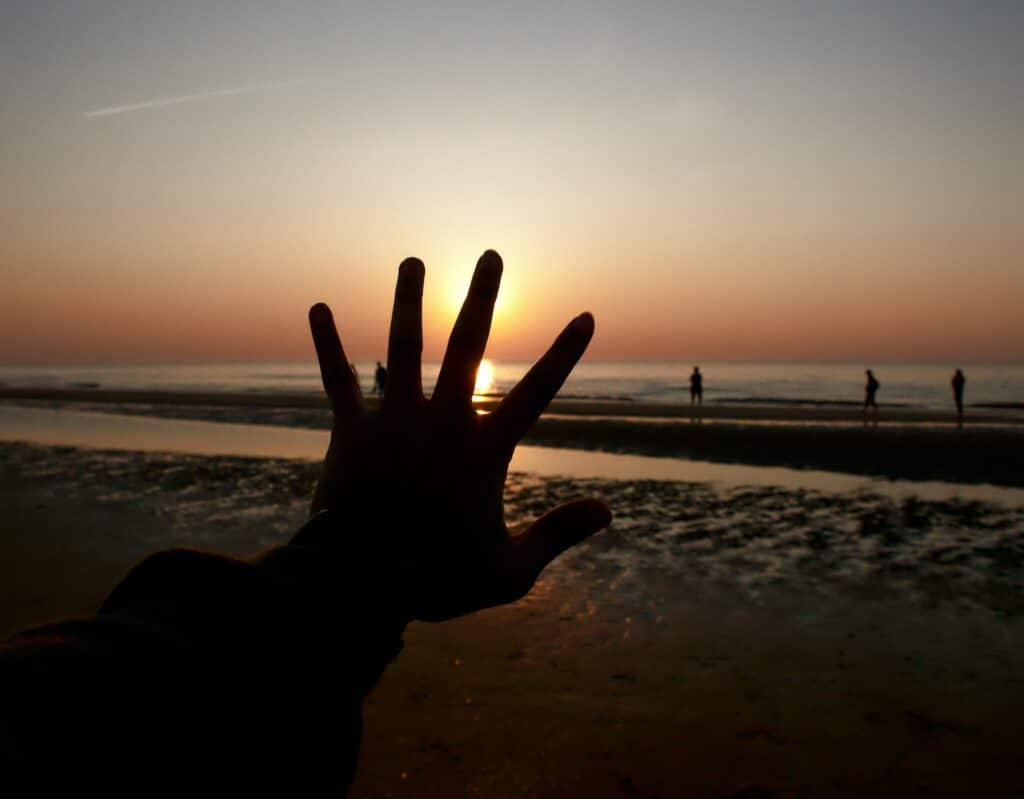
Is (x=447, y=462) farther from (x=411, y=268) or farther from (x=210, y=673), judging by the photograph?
(x=210, y=673)

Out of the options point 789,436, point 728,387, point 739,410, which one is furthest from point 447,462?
point 728,387

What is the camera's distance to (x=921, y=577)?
8125mm

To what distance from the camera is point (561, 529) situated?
5.68 ft

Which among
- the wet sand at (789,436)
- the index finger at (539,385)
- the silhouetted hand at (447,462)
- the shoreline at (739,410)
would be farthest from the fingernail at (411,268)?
the shoreline at (739,410)

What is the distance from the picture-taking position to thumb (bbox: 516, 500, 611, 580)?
5.53 ft

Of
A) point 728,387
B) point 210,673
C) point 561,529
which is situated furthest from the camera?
point 728,387

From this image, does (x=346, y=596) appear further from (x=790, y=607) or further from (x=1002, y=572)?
(x=1002, y=572)

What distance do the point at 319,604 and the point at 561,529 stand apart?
2.25ft

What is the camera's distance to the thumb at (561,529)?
168 cm

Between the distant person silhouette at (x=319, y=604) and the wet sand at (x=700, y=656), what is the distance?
3.06m

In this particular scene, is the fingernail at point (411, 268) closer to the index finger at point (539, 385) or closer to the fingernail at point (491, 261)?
the fingernail at point (491, 261)

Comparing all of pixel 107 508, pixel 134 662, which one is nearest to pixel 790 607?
pixel 134 662

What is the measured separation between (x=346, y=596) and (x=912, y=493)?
1461 cm

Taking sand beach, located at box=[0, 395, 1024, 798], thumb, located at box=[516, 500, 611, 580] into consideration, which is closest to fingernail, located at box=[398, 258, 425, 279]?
thumb, located at box=[516, 500, 611, 580]
